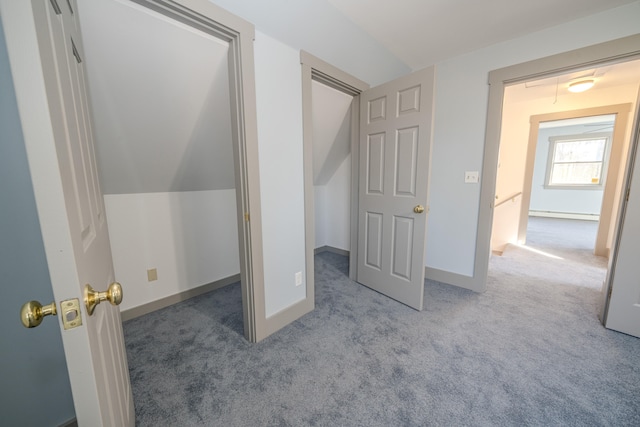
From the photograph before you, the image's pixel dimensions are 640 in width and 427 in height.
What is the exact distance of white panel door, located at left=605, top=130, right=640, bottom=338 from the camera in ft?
5.55

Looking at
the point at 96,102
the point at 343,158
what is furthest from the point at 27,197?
the point at 343,158

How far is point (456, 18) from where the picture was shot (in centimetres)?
186

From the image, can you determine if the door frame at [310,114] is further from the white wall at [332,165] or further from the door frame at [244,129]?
the door frame at [244,129]

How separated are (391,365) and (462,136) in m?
2.21

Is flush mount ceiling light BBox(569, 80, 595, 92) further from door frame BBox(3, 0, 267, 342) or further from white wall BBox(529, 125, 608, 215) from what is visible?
white wall BBox(529, 125, 608, 215)

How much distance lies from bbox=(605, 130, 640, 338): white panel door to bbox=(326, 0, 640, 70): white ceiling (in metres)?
1.04

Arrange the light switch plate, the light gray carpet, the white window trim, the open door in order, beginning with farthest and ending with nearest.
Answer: the white window trim → the light switch plate → the open door → the light gray carpet

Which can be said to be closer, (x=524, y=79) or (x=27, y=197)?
(x=27, y=197)

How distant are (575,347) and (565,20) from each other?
2455 mm

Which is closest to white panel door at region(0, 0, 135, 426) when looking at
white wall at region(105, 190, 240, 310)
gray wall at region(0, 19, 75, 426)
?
gray wall at region(0, 19, 75, 426)

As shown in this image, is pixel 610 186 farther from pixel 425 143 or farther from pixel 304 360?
pixel 304 360

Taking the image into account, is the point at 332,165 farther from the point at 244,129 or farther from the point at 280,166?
the point at 244,129

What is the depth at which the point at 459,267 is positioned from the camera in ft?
8.45

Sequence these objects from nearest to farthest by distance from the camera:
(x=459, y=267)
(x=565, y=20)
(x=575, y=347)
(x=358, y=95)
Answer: (x=575, y=347) → (x=565, y=20) → (x=358, y=95) → (x=459, y=267)
